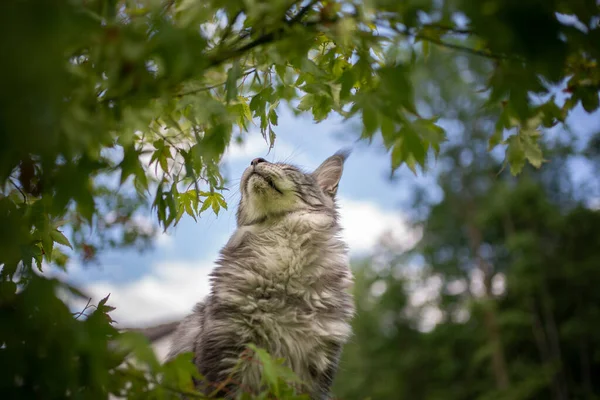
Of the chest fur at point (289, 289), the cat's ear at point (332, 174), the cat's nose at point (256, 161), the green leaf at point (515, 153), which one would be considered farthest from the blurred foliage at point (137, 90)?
the cat's ear at point (332, 174)

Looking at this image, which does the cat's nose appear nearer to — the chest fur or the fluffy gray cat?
the fluffy gray cat

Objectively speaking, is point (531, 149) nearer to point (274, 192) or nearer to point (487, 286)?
point (274, 192)

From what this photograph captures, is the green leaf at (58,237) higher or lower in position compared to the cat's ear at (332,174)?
lower

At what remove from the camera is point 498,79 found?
1636 millimetres

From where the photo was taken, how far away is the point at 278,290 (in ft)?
10.2

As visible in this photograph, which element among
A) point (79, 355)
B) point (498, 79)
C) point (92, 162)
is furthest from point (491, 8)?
point (79, 355)

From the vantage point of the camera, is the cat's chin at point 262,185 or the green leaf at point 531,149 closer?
the green leaf at point 531,149

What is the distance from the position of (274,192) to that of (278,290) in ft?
2.50

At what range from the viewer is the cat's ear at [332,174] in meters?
4.00

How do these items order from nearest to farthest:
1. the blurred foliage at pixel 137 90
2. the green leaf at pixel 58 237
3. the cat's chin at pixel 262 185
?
1. the blurred foliage at pixel 137 90
2. the green leaf at pixel 58 237
3. the cat's chin at pixel 262 185

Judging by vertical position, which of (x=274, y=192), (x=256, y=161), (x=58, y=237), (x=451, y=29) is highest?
(x=256, y=161)

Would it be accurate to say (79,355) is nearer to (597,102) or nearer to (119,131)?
(119,131)

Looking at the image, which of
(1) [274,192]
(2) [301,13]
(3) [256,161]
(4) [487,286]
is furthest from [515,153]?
(4) [487,286]

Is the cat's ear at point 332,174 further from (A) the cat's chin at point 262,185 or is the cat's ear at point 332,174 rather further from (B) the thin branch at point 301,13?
(B) the thin branch at point 301,13
